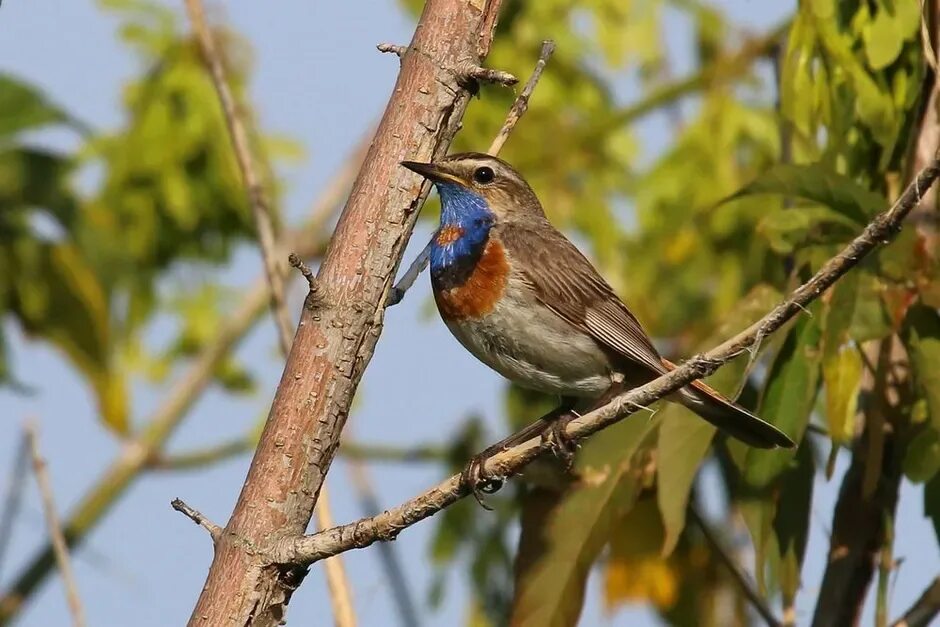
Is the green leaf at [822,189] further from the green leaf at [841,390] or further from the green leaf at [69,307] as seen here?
the green leaf at [69,307]

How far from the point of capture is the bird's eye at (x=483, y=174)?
574 cm

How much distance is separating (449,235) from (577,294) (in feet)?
1.75

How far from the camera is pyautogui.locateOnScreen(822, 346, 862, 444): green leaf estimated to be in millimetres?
4484

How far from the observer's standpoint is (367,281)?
364cm

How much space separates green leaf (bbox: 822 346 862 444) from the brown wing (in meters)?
0.92

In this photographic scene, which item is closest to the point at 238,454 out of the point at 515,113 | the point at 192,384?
the point at 192,384

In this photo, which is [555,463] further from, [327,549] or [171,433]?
[171,433]

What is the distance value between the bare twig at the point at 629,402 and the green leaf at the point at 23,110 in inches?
112

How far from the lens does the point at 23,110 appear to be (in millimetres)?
5711

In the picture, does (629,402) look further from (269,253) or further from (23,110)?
(23,110)

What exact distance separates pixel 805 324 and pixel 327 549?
1903 millimetres

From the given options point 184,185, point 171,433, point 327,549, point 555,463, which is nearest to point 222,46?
point 184,185

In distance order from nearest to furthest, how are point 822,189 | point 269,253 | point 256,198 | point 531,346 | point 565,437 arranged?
point 565,437 → point 822,189 → point 269,253 → point 256,198 → point 531,346

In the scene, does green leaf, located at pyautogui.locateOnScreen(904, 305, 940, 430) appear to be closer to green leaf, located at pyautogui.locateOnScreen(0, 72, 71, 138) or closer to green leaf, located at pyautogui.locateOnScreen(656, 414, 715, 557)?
green leaf, located at pyautogui.locateOnScreen(656, 414, 715, 557)
